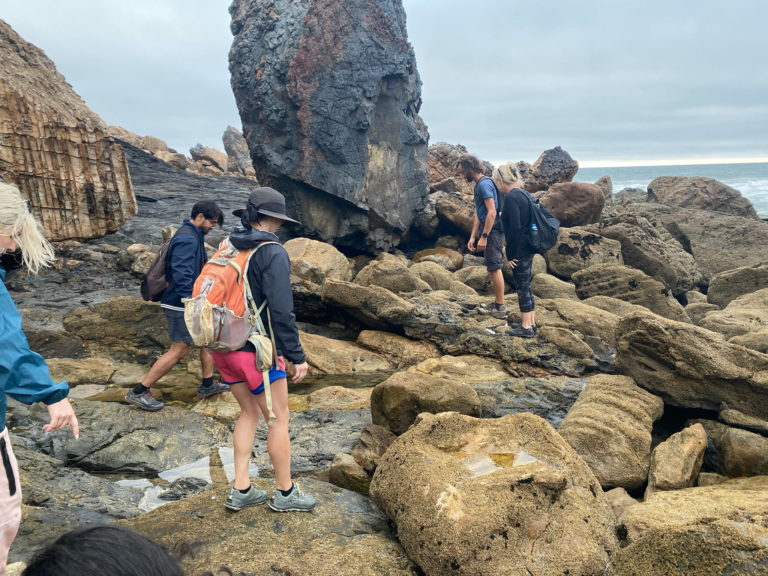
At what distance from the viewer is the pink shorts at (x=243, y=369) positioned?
3.62 metres

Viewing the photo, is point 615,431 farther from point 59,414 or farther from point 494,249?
point 59,414

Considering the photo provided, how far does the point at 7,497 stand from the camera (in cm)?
227

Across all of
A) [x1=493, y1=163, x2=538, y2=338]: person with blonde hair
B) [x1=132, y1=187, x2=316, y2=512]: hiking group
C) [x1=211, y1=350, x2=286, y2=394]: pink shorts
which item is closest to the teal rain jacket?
[x1=132, y1=187, x2=316, y2=512]: hiking group

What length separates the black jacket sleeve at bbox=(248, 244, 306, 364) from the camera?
3.62m

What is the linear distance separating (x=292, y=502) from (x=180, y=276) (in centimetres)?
311

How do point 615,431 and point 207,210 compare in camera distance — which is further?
point 207,210

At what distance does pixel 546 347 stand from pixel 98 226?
973cm

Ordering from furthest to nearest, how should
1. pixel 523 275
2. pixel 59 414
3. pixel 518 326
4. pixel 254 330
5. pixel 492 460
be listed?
pixel 518 326
pixel 523 275
pixel 492 460
pixel 254 330
pixel 59 414

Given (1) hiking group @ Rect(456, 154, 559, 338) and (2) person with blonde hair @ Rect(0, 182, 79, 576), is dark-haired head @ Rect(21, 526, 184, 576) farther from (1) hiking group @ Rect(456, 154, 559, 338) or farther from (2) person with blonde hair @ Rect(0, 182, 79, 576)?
(1) hiking group @ Rect(456, 154, 559, 338)

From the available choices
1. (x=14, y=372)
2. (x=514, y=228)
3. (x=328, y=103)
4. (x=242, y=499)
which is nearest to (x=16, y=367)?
(x=14, y=372)

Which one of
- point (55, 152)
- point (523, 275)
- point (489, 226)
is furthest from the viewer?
point (55, 152)

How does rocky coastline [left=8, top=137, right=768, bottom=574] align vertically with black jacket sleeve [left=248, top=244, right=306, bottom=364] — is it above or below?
below

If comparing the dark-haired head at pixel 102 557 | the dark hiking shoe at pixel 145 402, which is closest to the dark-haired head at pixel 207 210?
the dark hiking shoe at pixel 145 402

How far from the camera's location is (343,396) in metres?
6.84
